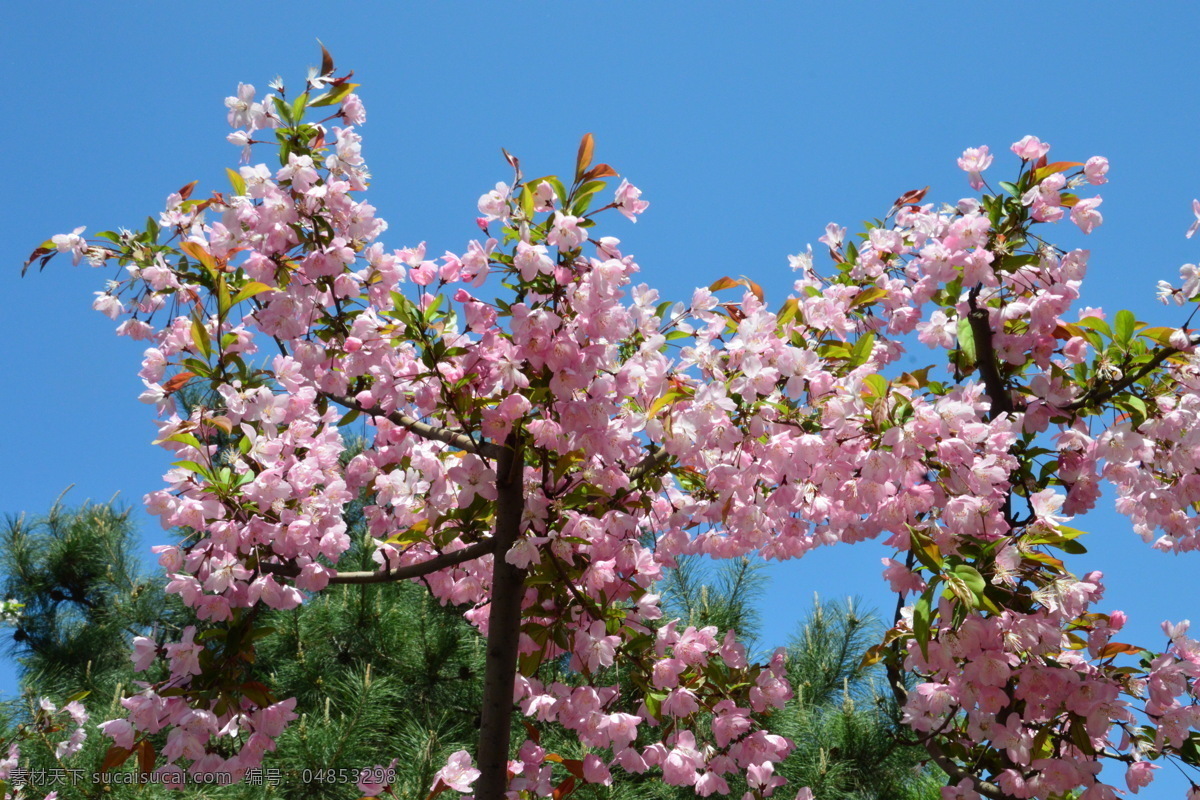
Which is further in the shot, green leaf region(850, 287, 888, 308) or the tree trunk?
green leaf region(850, 287, 888, 308)

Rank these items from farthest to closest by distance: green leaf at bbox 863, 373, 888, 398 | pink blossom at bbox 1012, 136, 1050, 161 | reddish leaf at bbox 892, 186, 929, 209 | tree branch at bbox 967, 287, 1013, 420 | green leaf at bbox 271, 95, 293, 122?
reddish leaf at bbox 892, 186, 929, 209, tree branch at bbox 967, 287, 1013, 420, pink blossom at bbox 1012, 136, 1050, 161, green leaf at bbox 271, 95, 293, 122, green leaf at bbox 863, 373, 888, 398

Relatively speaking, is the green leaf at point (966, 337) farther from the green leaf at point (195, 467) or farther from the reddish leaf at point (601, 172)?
the green leaf at point (195, 467)

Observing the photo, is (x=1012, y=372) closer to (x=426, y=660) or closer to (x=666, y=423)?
(x=666, y=423)

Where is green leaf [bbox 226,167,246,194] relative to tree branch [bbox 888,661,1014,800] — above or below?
above

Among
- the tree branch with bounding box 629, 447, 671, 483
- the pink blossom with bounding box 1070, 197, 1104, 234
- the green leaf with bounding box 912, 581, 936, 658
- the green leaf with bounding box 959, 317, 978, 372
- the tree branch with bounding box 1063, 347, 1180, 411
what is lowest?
Answer: the green leaf with bounding box 912, 581, 936, 658

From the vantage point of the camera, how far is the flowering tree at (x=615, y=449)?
63.1 inches

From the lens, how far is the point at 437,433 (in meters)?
1.84

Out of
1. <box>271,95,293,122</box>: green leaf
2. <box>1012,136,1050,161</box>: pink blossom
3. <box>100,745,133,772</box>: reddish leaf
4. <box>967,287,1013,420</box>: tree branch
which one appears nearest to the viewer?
<box>100,745,133,772</box>: reddish leaf

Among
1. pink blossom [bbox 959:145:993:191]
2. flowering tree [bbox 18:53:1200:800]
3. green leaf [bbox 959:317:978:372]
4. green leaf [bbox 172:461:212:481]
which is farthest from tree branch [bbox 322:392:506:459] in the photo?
pink blossom [bbox 959:145:993:191]

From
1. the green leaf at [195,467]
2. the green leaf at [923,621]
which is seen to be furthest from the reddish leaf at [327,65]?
the green leaf at [923,621]

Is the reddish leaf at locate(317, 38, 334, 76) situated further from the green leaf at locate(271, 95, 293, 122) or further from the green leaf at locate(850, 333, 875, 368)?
the green leaf at locate(850, 333, 875, 368)

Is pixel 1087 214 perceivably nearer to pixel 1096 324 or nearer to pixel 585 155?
pixel 1096 324

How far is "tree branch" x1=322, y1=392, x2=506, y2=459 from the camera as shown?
5.94 ft

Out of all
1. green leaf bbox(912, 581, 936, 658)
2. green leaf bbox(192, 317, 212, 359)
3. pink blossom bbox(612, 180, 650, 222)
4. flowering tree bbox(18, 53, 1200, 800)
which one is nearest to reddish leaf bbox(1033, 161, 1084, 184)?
flowering tree bbox(18, 53, 1200, 800)
